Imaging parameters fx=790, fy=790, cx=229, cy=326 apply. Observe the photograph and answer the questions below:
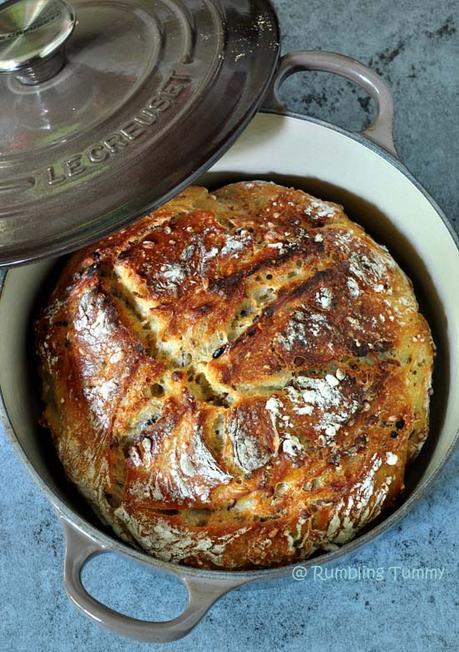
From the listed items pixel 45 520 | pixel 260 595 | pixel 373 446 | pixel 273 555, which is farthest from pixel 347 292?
pixel 45 520

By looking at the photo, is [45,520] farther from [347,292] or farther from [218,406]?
[347,292]

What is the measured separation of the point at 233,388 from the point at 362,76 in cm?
59

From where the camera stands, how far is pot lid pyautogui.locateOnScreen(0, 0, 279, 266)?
3.55ft

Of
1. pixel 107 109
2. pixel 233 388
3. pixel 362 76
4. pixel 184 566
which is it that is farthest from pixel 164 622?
pixel 362 76

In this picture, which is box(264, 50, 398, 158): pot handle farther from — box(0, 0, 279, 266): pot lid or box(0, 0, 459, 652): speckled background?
box(0, 0, 459, 652): speckled background

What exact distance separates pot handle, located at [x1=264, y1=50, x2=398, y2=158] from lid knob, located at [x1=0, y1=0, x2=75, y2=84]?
1.37 feet

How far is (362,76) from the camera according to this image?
1378 millimetres

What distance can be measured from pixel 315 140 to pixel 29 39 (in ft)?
1.90

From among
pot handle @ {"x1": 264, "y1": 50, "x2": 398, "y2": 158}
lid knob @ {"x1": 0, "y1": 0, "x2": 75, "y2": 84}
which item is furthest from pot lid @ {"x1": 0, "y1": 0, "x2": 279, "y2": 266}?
Answer: pot handle @ {"x1": 264, "y1": 50, "x2": 398, "y2": 158}

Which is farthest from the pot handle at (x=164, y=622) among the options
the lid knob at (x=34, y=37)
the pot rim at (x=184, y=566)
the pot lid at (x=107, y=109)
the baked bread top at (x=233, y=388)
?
the lid knob at (x=34, y=37)

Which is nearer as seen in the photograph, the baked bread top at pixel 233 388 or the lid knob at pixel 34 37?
the lid knob at pixel 34 37

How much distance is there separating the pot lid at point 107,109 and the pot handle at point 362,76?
0.53 feet

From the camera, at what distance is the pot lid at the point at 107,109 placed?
1082 mm

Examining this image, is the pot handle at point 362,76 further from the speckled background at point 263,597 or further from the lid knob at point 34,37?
the speckled background at point 263,597
